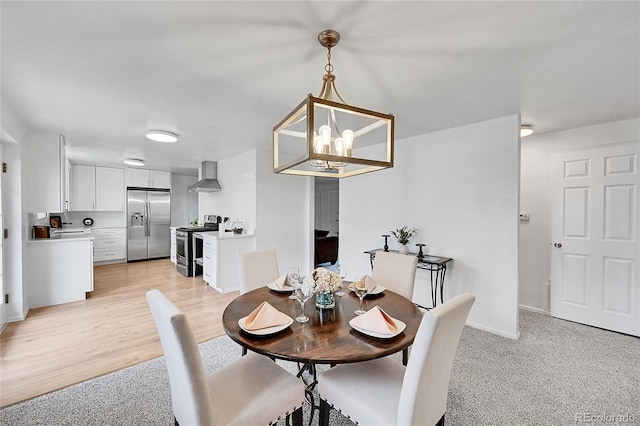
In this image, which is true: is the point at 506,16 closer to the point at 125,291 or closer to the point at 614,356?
the point at 614,356

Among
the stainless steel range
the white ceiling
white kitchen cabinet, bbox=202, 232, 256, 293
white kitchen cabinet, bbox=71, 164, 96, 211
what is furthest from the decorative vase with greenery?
white kitchen cabinet, bbox=71, 164, 96, 211

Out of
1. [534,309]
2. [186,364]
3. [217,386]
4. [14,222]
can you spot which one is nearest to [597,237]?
[534,309]

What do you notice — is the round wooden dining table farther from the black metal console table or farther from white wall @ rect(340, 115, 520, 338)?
white wall @ rect(340, 115, 520, 338)

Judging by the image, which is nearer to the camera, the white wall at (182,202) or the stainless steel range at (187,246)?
the stainless steel range at (187,246)

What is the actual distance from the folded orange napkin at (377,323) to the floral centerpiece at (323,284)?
0.26m

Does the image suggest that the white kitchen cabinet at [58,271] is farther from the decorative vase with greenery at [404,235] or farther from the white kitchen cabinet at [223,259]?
the decorative vase with greenery at [404,235]

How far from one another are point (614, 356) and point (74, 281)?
20.4 ft

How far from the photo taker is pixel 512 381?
2.15 metres

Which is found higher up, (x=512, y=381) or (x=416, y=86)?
(x=416, y=86)

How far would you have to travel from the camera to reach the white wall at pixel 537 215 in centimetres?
351

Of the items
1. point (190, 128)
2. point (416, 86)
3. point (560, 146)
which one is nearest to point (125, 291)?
point (190, 128)

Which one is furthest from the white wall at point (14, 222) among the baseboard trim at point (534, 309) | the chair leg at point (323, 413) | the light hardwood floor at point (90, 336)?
the baseboard trim at point (534, 309)

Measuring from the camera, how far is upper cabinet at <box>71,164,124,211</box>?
19.6 ft

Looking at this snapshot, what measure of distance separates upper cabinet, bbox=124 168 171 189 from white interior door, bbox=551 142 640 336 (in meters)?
7.71
